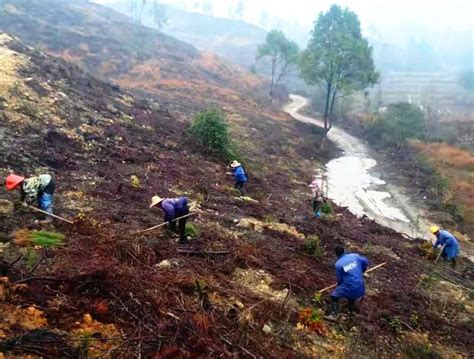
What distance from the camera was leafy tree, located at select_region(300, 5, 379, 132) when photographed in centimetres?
3828

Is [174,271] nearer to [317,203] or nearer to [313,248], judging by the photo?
[313,248]

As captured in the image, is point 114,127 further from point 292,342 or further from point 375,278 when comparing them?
point 292,342

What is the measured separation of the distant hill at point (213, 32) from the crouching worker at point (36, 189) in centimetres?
10311

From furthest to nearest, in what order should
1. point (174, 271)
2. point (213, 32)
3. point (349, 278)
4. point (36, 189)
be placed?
point (213, 32) < point (36, 189) < point (174, 271) < point (349, 278)

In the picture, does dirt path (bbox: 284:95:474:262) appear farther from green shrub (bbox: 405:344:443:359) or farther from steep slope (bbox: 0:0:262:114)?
steep slope (bbox: 0:0:262:114)

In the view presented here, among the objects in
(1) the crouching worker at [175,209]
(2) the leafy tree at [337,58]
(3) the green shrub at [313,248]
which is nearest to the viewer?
(1) the crouching worker at [175,209]

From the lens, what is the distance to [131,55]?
60.5m

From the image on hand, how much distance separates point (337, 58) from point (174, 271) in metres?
33.0

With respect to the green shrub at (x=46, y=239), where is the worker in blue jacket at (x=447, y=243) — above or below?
below

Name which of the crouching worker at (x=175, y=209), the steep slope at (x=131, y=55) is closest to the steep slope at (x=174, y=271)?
the crouching worker at (x=175, y=209)

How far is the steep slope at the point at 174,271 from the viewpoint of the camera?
703 centimetres

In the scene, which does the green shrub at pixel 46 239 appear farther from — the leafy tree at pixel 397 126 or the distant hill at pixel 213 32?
the distant hill at pixel 213 32

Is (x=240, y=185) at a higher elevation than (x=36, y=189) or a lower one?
lower

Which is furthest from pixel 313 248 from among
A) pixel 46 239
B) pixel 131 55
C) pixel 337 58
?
pixel 131 55
